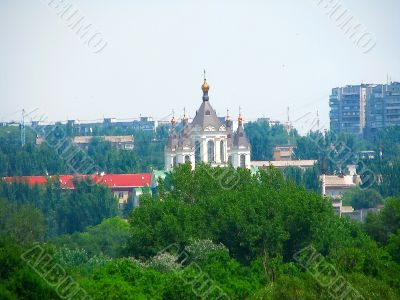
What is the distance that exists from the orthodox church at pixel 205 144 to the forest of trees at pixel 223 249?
26018 millimetres

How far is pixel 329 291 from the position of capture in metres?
41.2

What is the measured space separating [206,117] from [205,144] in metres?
2.02

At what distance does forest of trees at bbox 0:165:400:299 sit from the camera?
4112cm

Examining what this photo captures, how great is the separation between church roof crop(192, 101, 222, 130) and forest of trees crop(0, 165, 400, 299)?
27.5 m

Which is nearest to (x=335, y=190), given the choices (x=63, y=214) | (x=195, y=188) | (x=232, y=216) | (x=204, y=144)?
(x=204, y=144)

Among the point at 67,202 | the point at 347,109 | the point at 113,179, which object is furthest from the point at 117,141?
the point at 67,202

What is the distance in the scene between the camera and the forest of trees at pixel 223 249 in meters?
41.1

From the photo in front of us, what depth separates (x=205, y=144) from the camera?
96688mm
